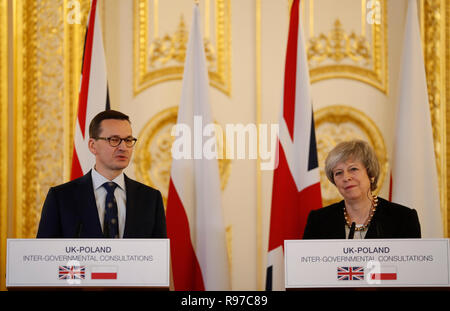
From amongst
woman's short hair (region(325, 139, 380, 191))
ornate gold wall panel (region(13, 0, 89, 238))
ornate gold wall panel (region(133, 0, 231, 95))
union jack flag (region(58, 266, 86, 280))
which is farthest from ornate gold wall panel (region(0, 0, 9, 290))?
woman's short hair (region(325, 139, 380, 191))

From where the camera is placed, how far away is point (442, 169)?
3404mm

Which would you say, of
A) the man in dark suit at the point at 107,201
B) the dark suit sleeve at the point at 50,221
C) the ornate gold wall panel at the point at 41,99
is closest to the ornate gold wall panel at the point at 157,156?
the ornate gold wall panel at the point at 41,99

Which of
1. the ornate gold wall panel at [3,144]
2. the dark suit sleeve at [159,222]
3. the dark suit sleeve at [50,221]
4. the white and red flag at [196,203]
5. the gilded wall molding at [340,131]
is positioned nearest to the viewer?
A: the dark suit sleeve at [50,221]

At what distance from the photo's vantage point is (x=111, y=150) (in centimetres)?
253

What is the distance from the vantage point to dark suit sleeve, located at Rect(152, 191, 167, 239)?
98.0 inches

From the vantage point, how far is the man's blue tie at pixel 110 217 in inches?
97.3

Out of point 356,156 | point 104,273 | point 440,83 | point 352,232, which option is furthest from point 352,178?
point 440,83

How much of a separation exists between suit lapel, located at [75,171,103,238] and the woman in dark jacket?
100 centimetres

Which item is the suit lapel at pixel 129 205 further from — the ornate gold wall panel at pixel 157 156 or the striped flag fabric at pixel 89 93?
the ornate gold wall panel at pixel 157 156

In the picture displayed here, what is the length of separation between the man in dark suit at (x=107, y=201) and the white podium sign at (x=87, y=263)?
0.80 feet

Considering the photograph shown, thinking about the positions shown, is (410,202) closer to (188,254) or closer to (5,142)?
(188,254)

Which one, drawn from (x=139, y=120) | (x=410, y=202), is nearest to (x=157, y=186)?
(x=139, y=120)

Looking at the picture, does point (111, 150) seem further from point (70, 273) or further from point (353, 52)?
point (353, 52)

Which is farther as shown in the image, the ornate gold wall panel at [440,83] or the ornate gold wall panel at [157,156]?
the ornate gold wall panel at [157,156]
